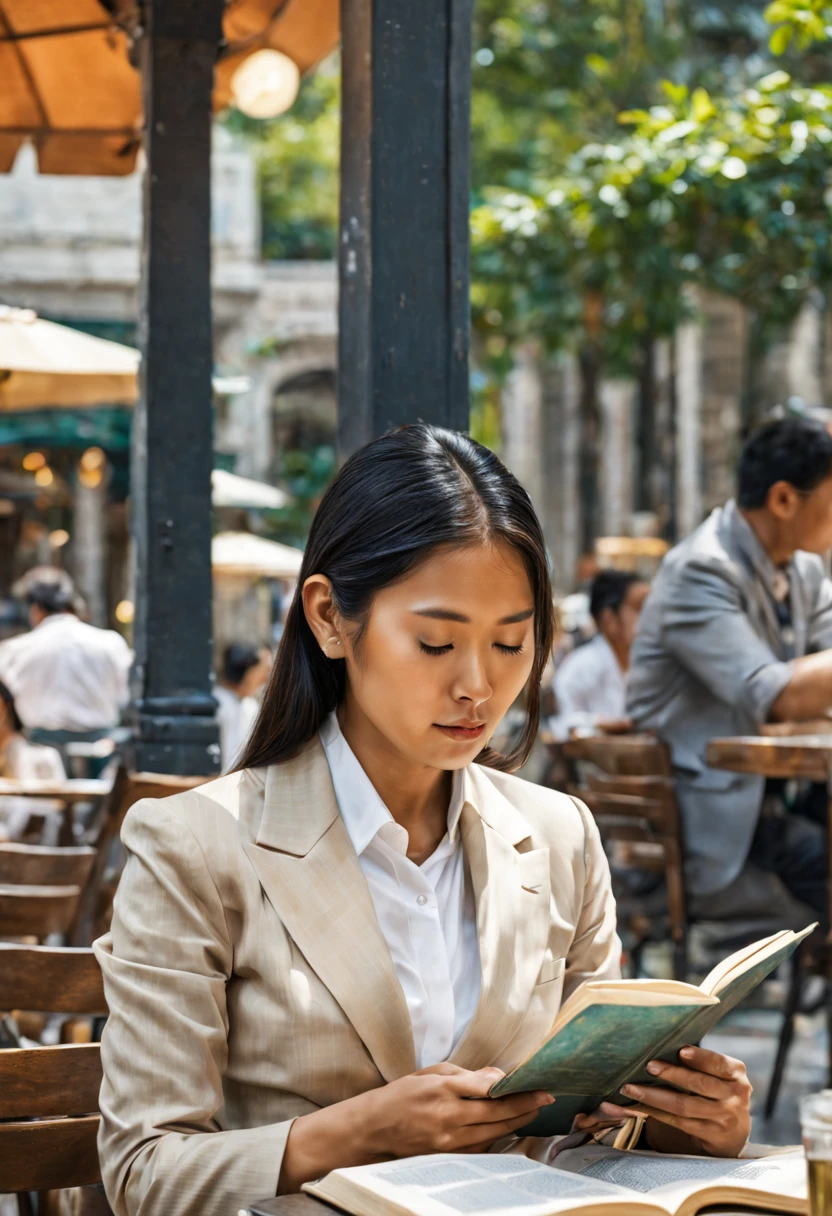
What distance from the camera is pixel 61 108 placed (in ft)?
22.4

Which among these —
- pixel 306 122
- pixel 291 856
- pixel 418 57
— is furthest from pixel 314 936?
pixel 306 122

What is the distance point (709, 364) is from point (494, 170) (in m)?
6.02

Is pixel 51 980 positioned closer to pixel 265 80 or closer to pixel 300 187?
pixel 265 80

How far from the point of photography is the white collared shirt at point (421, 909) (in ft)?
6.40

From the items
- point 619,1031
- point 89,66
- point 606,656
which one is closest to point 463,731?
point 619,1031

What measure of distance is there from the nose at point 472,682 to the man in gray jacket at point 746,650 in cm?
283

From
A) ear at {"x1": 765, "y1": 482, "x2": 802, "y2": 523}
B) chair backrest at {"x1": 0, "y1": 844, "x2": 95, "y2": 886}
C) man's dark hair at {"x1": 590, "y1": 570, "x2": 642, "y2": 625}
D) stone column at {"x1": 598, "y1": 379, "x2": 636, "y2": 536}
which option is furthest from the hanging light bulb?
stone column at {"x1": 598, "y1": 379, "x2": 636, "y2": 536}

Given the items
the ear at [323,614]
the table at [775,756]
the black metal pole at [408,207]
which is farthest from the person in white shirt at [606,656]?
the ear at [323,614]

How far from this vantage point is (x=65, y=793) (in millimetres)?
5055

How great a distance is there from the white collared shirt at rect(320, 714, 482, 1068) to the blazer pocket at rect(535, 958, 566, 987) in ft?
0.27

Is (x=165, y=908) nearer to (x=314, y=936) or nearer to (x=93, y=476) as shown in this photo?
(x=314, y=936)

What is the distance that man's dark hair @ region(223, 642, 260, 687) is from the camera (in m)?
8.88

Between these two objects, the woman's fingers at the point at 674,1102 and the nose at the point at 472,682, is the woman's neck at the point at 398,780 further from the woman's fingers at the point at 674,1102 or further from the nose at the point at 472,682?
the woman's fingers at the point at 674,1102

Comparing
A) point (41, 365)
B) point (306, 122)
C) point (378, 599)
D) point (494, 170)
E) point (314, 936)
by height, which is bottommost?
point (314, 936)
